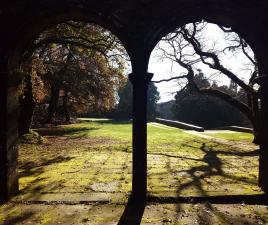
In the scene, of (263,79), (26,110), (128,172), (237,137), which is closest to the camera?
(263,79)

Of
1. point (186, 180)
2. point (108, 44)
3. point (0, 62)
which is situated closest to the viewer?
point (0, 62)

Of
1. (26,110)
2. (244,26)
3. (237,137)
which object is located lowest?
(237,137)

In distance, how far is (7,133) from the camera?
6.29 meters

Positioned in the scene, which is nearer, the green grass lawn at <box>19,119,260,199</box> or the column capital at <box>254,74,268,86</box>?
the column capital at <box>254,74,268,86</box>

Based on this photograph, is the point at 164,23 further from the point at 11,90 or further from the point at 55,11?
the point at 11,90

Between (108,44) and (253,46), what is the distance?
24.3ft

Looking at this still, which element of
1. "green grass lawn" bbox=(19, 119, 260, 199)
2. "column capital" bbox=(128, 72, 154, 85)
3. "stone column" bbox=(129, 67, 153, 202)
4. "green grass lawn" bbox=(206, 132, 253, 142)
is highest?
"column capital" bbox=(128, 72, 154, 85)

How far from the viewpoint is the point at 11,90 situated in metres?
6.40

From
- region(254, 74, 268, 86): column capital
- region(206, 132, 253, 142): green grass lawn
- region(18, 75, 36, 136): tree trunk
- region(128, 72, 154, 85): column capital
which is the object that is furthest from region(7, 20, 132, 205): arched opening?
region(206, 132, 253, 142): green grass lawn

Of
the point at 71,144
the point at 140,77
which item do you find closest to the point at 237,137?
the point at 71,144

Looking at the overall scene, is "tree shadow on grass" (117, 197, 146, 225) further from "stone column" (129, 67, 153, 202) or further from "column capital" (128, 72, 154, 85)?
"column capital" (128, 72, 154, 85)

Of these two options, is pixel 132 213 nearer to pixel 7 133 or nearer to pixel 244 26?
pixel 7 133

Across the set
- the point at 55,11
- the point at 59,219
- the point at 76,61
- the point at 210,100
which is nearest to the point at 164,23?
the point at 55,11

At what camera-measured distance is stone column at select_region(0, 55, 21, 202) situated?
Result: 6.12 metres
